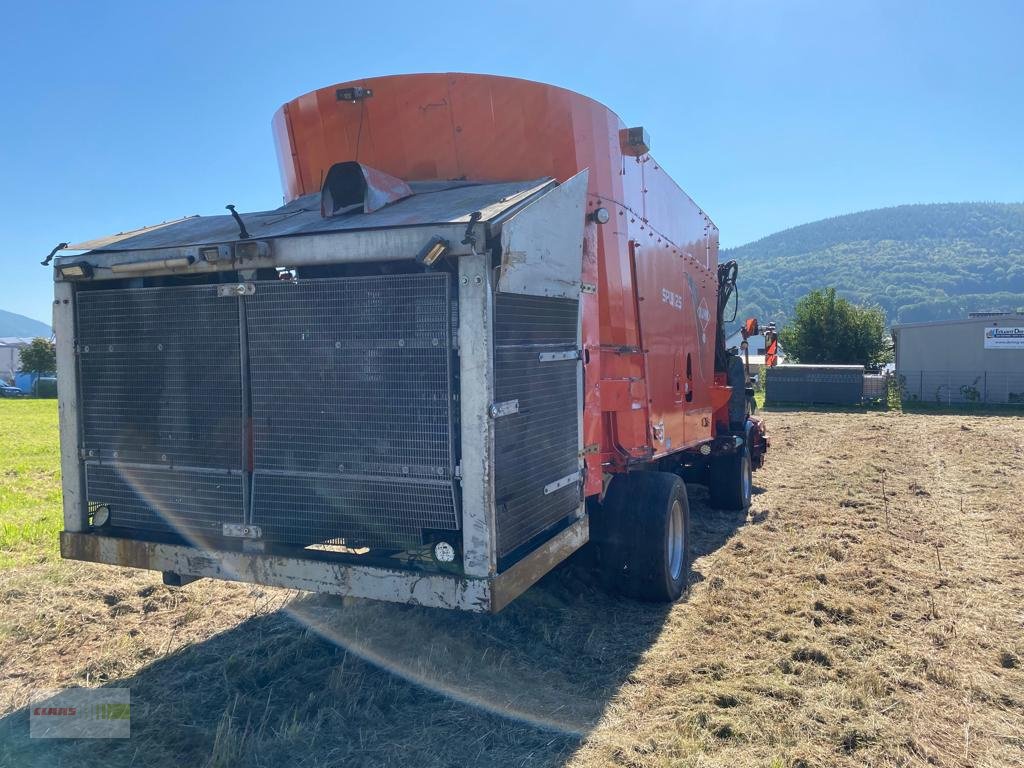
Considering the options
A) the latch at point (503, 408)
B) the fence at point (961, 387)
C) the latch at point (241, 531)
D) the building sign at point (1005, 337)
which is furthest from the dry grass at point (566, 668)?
the building sign at point (1005, 337)

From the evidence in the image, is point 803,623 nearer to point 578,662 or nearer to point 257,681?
point 578,662

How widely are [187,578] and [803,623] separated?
157 inches

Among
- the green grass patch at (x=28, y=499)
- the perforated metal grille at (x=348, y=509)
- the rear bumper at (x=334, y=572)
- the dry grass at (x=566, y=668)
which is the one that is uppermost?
the perforated metal grille at (x=348, y=509)

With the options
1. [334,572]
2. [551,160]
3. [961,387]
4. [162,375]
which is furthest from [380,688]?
[961,387]

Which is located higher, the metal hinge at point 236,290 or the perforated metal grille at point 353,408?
the metal hinge at point 236,290

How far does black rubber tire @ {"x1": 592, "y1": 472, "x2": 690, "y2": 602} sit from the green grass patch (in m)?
4.99

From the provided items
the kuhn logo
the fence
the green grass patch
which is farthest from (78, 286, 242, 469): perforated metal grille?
the fence

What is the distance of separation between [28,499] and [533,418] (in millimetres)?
8870

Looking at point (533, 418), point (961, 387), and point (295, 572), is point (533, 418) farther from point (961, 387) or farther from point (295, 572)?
point (961, 387)

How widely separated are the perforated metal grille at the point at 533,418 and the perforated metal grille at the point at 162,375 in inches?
54.5

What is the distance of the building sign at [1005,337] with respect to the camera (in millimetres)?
27578

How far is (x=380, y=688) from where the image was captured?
13.1 ft

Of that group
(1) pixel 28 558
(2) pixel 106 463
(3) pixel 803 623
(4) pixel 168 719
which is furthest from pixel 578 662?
(1) pixel 28 558

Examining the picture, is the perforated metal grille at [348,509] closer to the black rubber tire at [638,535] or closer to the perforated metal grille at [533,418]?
the perforated metal grille at [533,418]
